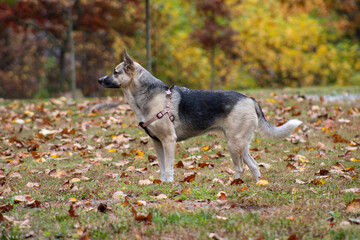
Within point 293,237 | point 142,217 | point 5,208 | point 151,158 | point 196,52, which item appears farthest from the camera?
point 196,52

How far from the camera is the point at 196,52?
20875mm

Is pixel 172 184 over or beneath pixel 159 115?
beneath

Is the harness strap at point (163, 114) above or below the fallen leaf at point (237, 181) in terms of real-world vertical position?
above

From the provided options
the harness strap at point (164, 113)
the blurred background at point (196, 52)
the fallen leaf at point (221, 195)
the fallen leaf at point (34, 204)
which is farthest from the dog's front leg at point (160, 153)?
the blurred background at point (196, 52)

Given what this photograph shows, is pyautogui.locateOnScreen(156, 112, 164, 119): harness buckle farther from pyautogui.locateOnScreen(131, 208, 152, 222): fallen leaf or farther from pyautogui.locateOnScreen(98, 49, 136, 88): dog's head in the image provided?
pyautogui.locateOnScreen(131, 208, 152, 222): fallen leaf

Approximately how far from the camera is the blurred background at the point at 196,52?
19.5 metres

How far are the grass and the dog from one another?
47 cm

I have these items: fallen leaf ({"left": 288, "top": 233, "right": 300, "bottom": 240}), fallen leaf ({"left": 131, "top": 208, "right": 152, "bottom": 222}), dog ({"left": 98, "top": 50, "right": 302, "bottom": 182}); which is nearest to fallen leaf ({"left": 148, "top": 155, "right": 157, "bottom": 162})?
dog ({"left": 98, "top": 50, "right": 302, "bottom": 182})

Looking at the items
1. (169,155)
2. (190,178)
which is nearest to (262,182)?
(190,178)

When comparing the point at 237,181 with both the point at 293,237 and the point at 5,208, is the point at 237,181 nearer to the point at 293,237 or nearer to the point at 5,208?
the point at 293,237

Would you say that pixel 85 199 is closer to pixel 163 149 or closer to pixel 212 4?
pixel 163 149

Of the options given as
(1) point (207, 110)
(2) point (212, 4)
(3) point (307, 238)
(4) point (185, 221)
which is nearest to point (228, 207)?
(4) point (185, 221)

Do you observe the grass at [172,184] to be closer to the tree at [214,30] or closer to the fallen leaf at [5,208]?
the fallen leaf at [5,208]

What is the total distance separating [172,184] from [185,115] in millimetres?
1010
